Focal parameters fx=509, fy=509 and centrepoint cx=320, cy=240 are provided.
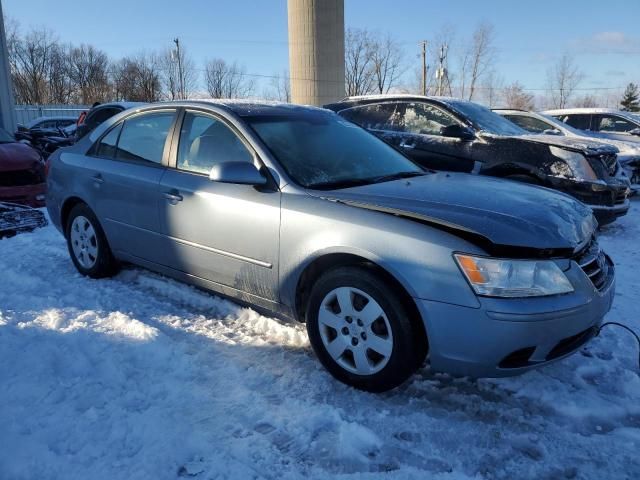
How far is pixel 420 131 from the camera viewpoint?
6.95m

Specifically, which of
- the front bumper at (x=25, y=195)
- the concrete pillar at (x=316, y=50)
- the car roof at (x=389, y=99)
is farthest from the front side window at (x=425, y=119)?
the concrete pillar at (x=316, y=50)

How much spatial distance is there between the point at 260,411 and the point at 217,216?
51.9 inches

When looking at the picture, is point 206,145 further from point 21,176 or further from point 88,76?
point 88,76

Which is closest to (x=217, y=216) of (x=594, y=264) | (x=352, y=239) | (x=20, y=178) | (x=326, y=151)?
(x=326, y=151)

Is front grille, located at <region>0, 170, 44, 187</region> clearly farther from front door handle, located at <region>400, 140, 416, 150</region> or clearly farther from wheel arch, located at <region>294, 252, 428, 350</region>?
wheel arch, located at <region>294, 252, 428, 350</region>

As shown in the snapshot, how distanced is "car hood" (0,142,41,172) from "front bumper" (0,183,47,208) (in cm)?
28

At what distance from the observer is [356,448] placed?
2.30 metres

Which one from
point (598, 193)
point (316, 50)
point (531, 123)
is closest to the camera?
point (598, 193)

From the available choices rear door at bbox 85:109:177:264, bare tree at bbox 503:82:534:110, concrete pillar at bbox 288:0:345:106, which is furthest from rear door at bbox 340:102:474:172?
bare tree at bbox 503:82:534:110

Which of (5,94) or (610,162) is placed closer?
(610,162)

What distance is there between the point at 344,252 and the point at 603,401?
1.56 meters

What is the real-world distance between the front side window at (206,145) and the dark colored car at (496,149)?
10.4 feet

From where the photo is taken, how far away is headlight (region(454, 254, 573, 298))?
2334 millimetres

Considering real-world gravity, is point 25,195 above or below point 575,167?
below
